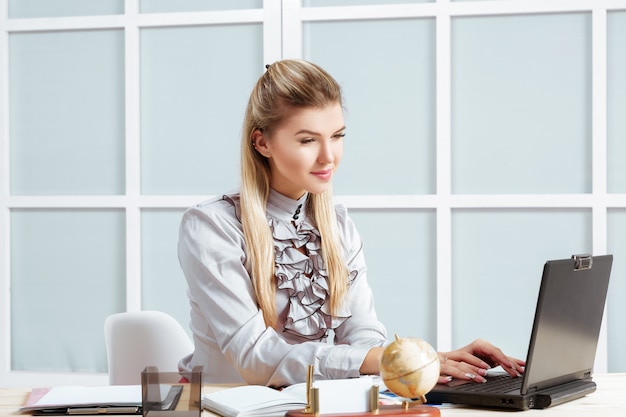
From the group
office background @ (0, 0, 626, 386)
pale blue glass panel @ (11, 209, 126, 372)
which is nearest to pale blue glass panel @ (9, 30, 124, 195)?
office background @ (0, 0, 626, 386)

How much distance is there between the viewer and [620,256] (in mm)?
3092

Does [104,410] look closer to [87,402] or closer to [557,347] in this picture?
[87,402]

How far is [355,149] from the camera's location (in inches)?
127

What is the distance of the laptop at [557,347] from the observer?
58.7 inches

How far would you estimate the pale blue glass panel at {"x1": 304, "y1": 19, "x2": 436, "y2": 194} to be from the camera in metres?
3.18

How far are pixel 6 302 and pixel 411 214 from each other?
1.66m

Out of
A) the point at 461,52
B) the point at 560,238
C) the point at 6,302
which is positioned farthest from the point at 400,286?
the point at 6,302

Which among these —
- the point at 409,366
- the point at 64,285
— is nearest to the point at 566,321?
the point at 409,366

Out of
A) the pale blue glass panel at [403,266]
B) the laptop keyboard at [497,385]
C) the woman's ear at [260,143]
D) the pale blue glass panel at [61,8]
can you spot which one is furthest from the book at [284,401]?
the pale blue glass panel at [61,8]

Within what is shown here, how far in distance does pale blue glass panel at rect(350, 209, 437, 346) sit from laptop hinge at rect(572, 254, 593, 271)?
1574mm

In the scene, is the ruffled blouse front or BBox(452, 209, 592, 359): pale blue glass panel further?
BBox(452, 209, 592, 359): pale blue glass panel

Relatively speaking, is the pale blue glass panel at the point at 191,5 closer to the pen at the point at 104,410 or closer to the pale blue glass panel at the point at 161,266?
the pale blue glass panel at the point at 161,266

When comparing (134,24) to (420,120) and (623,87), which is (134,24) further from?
(623,87)

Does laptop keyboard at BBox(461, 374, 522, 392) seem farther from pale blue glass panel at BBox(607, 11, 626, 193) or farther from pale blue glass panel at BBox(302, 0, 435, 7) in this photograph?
pale blue glass panel at BBox(302, 0, 435, 7)
